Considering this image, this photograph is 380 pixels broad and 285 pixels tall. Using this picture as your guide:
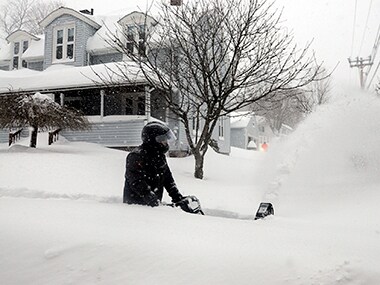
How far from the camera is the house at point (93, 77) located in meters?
16.0

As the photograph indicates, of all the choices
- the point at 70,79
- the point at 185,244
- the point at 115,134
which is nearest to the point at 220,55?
the point at 115,134

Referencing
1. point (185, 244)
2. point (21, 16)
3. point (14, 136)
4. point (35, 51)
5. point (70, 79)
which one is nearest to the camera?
point (185, 244)

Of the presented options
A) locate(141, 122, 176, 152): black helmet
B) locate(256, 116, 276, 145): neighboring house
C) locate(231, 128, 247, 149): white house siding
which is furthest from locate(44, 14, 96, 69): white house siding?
locate(256, 116, 276, 145): neighboring house

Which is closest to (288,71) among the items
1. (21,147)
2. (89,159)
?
(89,159)

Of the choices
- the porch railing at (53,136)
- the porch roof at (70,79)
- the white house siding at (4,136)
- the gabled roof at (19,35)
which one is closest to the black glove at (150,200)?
the porch roof at (70,79)

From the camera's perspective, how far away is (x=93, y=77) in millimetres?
16734

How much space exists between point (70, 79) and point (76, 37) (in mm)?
4572

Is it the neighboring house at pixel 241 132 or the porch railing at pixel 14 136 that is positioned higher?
the neighboring house at pixel 241 132

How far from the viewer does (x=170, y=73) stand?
1285 centimetres

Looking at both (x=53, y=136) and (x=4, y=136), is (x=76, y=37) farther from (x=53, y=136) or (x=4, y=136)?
(x=53, y=136)

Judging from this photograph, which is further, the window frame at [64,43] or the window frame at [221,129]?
the window frame at [221,129]

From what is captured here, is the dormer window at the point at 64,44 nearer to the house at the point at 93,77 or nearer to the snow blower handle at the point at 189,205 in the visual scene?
the house at the point at 93,77

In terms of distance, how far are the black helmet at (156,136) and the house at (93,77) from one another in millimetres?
9344

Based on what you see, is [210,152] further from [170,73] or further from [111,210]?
[111,210]
